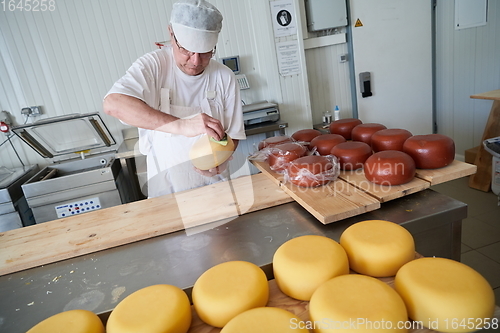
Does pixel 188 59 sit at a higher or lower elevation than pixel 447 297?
higher

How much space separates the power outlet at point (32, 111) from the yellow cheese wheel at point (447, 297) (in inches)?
136

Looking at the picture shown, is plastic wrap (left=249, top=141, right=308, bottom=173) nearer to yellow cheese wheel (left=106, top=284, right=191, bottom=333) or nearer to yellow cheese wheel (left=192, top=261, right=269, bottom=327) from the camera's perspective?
yellow cheese wheel (left=192, top=261, right=269, bottom=327)

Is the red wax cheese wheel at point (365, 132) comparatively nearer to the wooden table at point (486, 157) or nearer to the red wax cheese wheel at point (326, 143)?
the red wax cheese wheel at point (326, 143)

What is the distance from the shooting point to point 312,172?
124cm

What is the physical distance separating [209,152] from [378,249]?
88 cm

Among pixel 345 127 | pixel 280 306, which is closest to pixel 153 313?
pixel 280 306

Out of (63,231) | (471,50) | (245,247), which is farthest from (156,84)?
(471,50)

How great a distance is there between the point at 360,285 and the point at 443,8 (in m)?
3.96

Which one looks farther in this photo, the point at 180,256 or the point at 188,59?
the point at 188,59

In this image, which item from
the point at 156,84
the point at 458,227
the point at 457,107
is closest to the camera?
the point at 458,227

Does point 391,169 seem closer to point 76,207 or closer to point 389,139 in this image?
point 389,139

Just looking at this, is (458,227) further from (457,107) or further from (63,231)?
(457,107)

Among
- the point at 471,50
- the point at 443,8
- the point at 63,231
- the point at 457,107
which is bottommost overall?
the point at 457,107

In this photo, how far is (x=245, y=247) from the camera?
1.05 meters
